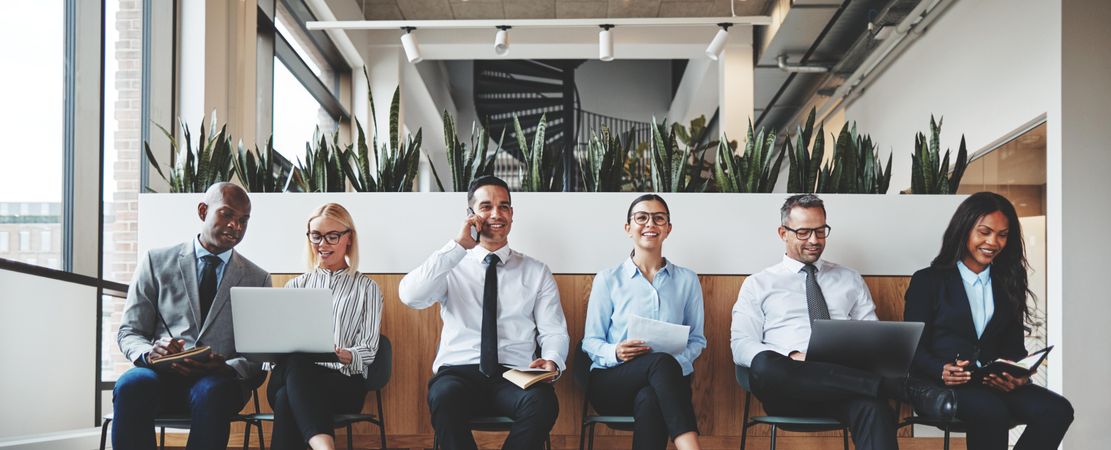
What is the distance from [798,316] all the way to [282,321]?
184cm

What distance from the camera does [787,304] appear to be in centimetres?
314

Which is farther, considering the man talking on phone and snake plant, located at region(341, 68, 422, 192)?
snake plant, located at region(341, 68, 422, 192)

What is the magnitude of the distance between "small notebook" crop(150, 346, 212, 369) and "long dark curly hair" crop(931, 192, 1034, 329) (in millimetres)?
2541

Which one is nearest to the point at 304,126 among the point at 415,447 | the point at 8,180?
the point at 8,180

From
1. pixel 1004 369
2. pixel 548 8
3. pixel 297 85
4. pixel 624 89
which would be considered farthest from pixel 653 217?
pixel 624 89

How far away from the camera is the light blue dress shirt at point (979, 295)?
3.00m

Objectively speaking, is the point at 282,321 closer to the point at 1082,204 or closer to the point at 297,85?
the point at 1082,204

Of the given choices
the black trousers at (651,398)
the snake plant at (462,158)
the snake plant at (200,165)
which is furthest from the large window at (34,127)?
the black trousers at (651,398)

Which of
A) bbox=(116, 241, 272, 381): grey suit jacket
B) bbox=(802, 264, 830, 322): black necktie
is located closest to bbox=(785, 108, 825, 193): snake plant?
bbox=(802, 264, 830, 322): black necktie

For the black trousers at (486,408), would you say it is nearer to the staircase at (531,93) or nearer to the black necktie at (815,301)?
the black necktie at (815,301)

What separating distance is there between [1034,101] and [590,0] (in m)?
3.97

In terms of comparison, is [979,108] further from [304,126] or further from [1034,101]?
[304,126]

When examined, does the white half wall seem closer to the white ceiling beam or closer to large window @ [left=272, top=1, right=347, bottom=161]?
large window @ [left=272, top=1, right=347, bottom=161]

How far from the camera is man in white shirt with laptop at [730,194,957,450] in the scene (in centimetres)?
270
